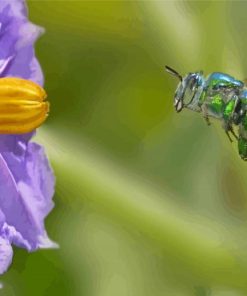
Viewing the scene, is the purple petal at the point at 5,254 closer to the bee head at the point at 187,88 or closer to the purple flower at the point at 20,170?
the purple flower at the point at 20,170

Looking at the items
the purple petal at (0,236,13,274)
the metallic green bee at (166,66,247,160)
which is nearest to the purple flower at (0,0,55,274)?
the purple petal at (0,236,13,274)

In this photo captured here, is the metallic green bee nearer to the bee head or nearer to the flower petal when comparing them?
the bee head

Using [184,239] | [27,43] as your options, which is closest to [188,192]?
[184,239]

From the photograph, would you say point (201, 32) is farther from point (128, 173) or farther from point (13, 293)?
point (13, 293)

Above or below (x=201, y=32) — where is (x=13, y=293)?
below

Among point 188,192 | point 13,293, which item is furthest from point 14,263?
point 188,192

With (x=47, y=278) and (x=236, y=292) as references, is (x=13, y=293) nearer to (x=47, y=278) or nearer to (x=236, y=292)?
(x=47, y=278)

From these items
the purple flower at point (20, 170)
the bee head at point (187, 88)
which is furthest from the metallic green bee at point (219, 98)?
the purple flower at point (20, 170)
